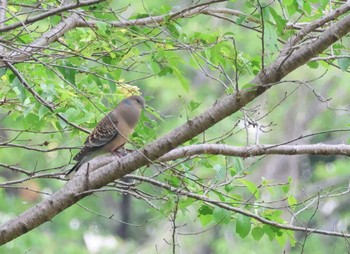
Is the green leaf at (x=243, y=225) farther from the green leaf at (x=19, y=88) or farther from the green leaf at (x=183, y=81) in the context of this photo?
the green leaf at (x=19, y=88)

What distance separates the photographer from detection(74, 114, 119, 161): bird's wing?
4.43 m

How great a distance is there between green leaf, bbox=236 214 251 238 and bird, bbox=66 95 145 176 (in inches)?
32.2

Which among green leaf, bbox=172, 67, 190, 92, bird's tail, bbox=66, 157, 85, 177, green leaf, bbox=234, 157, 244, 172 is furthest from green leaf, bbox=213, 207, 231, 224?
bird's tail, bbox=66, 157, 85, 177

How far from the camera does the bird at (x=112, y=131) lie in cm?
426

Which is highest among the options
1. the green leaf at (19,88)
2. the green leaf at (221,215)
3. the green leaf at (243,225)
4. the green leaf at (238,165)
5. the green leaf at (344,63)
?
the green leaf at (344,63)

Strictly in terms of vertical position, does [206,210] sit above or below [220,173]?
below

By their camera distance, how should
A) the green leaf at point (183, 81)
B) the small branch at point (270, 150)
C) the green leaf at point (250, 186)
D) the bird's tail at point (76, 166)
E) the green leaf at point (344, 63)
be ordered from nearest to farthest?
the green leaf at point (344, 63), the small branch at point (270, 150), the green leaf at point (250, 186), the green leaf at point (183, 81), the bird's tail at point (76, 166)

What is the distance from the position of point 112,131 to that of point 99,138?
124 mm

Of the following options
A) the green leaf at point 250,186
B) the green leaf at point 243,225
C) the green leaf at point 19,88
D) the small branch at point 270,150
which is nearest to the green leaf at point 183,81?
the small branch at point 270,150

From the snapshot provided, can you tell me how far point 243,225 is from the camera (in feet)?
12.0

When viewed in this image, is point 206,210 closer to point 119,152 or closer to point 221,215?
point 221,215

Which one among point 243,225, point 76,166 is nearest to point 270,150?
point 243,225

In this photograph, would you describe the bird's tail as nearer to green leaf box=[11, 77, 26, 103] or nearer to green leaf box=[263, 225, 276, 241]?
green leaf box=[11, 77, 26, 103]

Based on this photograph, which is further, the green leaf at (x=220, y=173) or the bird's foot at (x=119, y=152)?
the bird's foot at (x=119, y=152)
